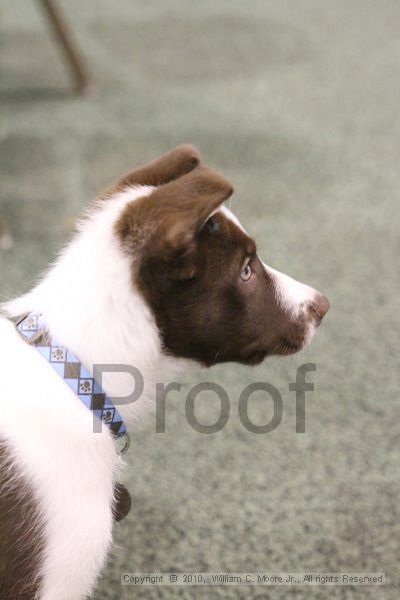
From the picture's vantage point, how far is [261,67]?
3607 millimetres

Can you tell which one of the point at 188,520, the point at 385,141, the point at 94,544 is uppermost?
the point at 94,544

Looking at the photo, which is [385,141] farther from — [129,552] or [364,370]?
[129,552]

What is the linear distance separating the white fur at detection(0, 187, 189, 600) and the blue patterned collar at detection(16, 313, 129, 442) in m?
0.01

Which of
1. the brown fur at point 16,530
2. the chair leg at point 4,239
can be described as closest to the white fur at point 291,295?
the brown fur at point 16,530

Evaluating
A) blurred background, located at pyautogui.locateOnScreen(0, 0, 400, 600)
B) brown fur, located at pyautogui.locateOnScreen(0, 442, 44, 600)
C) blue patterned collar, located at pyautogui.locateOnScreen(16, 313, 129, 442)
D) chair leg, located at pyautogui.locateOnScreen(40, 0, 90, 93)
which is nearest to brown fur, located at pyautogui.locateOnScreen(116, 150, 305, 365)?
blue patterned collar, located at pyautogui.locateOnScreen(16, 313, 129, 442)

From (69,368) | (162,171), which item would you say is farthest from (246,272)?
(69,368)

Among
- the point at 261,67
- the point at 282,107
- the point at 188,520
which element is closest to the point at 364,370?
the point at 188,520

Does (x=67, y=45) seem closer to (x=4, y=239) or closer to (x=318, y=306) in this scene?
(x=4, y=239)

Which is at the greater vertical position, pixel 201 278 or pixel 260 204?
pixel 201 278

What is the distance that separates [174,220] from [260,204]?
1.65 meters

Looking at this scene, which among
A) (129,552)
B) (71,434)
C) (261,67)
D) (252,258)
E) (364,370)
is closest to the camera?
(71,434)

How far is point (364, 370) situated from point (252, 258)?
871 millimetres

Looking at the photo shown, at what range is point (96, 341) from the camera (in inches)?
39.3

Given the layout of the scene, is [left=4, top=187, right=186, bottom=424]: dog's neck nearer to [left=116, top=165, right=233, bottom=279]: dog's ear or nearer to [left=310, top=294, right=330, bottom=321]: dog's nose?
[left=116, top=165, right=233, bottom=279]: dog's ear
